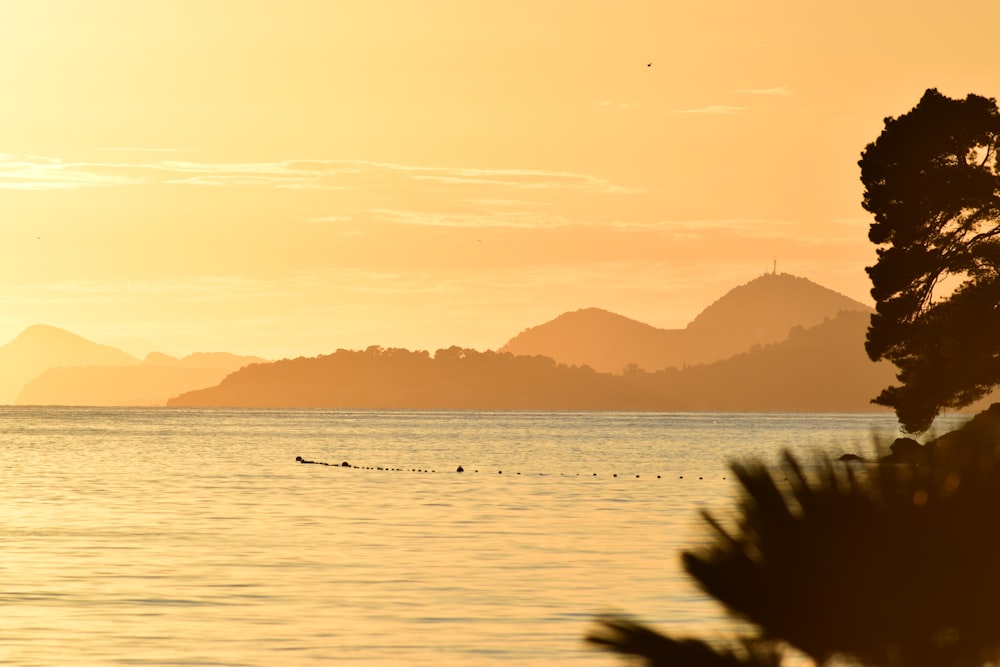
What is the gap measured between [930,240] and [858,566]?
236 ft

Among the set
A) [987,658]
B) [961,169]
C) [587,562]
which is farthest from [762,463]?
[961,169]

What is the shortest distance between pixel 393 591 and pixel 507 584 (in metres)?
2.86

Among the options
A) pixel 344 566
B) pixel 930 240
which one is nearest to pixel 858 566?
pixel 344 566

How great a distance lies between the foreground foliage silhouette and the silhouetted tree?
66.6m

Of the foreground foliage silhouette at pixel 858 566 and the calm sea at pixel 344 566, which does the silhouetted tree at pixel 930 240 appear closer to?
the calm sea at pixel 344 566

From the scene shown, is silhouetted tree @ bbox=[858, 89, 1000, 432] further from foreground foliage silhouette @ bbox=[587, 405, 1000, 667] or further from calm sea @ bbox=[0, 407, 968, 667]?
foreground foliage silhouette @ bbox=[587, 405, 1000, 667]

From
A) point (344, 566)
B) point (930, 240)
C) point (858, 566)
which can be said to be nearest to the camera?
point (858, 566)

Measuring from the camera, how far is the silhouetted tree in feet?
240

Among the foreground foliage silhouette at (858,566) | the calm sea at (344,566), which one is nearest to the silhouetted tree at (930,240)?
the calm sea at (344,566)

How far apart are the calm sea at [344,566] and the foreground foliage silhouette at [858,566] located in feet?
0.80

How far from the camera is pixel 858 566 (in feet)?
26.3

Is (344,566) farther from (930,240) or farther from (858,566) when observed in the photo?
(930,240)

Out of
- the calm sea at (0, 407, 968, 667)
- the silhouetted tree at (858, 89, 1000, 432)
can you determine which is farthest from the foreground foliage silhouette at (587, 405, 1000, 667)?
the silhouetted tree at (858, 89, 1000, 432)

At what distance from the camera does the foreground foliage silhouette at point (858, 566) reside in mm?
7863
